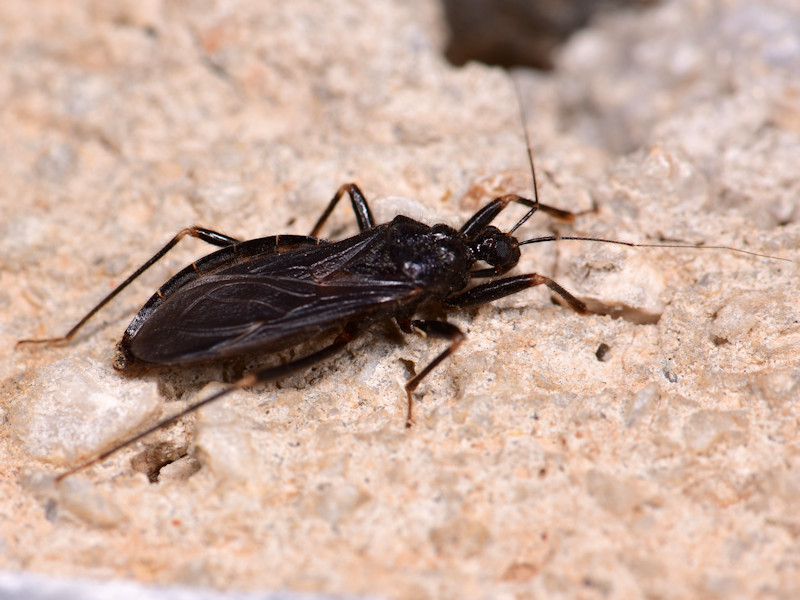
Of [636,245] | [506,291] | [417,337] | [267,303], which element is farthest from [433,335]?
[636,245]

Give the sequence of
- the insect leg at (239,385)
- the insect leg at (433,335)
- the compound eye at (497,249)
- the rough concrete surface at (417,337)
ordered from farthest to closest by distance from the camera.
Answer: the compound eye at (497,249)
the insect leg at (433,335)
the insect leg at (239,385)
the rough concrete surface at (417,337)

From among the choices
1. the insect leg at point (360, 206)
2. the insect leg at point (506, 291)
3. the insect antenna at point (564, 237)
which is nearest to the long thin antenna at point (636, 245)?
the insect antenna at point (564, 237)

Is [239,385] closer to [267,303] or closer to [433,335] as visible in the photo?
[267,303]

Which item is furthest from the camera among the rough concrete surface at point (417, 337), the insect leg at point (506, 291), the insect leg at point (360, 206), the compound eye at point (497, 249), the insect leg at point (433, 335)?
the insect leg at point (360, 206)

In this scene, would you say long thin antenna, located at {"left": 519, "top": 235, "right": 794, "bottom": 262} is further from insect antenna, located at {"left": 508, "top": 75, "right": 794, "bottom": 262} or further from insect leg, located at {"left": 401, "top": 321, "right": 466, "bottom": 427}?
insect leg, located at {"left": 401, "top": 321, "right": 466, "bottom": 427}

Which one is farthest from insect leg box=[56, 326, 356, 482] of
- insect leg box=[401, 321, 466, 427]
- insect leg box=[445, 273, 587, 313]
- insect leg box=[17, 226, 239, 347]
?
insect leg box=[17, 226, 239, 347]

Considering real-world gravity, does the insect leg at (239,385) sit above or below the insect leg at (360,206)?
below

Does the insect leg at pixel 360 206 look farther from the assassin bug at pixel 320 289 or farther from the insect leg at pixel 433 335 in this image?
the insect leg at pixel 433 335
